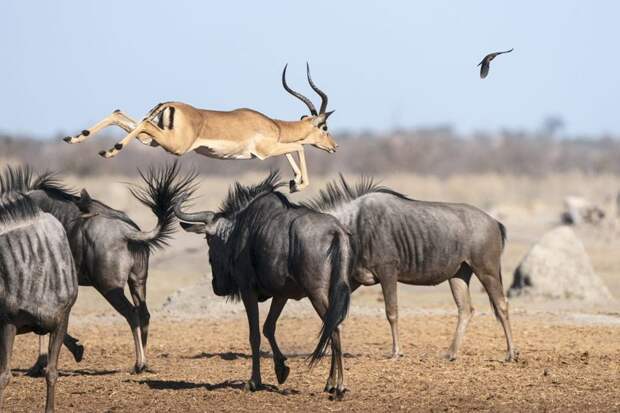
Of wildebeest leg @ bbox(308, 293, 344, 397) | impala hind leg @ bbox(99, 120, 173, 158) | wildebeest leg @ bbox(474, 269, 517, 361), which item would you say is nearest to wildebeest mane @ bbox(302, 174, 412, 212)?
wildebeest leg @ bbox(474, 269, 517, 361)

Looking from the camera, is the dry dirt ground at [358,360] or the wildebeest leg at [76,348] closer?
the dry dirt ground at [358,360]

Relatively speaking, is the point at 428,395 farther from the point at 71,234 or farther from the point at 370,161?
the point at 370,161

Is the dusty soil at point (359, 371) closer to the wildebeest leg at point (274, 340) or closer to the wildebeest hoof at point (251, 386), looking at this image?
the wildebeest hoof at point (251, 386)

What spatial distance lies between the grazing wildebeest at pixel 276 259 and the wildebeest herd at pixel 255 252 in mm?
11

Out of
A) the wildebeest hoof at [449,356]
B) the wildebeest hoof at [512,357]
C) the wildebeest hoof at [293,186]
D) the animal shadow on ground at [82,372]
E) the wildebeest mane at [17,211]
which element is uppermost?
the wildebeest hoof at [293,186]

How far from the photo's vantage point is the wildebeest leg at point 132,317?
42.5 ft

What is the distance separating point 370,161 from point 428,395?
56.7 meters

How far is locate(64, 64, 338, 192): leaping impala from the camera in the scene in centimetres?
1289

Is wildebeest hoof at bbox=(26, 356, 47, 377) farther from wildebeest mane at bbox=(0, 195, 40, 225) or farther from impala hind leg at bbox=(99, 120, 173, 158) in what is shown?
wildebeest mane at bbox=(0, 195, 40, 225)

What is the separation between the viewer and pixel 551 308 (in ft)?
64.0

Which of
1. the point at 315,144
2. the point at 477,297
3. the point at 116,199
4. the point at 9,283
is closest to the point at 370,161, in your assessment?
the point at 116,199

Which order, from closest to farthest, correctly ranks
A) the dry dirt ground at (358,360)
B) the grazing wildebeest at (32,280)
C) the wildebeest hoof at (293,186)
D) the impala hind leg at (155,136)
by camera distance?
1. the grazing wildebeest at (32,280)
2. the dry dirt ground at (358,360)
3. the impala hind leg at (155,136)
4. the wildebeest hoof at (293,186)

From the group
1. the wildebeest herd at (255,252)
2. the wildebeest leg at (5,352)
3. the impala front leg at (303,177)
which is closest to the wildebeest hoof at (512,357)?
the wildebeest herd at (255,252)

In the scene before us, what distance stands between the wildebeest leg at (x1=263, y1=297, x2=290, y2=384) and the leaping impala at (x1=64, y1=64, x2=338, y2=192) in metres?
1.57
